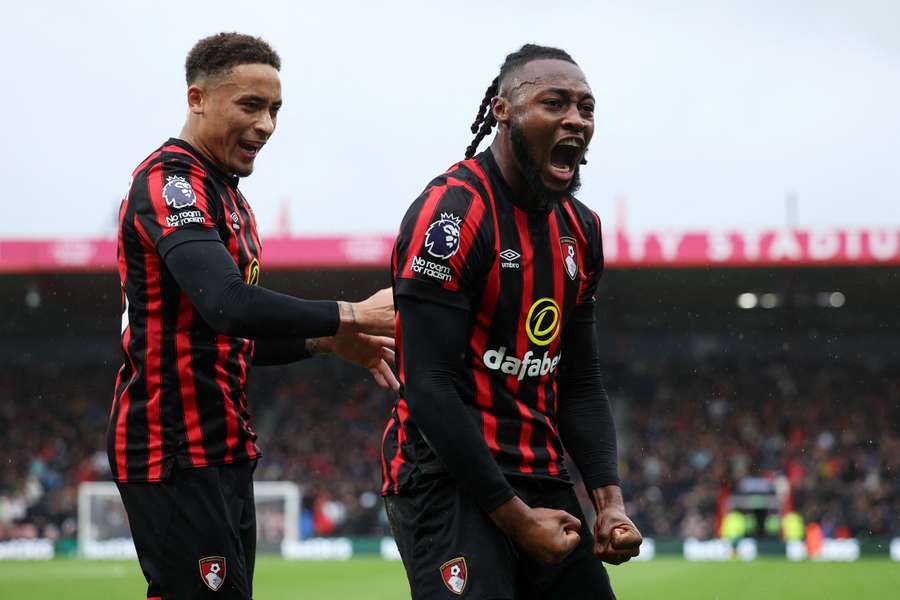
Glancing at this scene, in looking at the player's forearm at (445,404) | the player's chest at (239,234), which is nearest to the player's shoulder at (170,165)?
the player's chest at (239,234)

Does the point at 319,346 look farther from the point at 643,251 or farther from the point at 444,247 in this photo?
the point at 643,251

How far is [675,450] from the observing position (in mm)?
26422

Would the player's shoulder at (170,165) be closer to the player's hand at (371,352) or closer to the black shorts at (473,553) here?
the player's hand at (371,352)

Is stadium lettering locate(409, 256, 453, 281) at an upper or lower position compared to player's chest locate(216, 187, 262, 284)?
lower

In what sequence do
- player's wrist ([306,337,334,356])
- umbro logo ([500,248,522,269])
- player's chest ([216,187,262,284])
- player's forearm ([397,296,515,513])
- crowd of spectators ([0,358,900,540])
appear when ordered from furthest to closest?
crowd of spectators ([0,358,900,540])
player's wrist ([306,337,334,356])
player's chest ([216,187,262,284])
umbro logo ([500,248,522,269])
player's forearm ([397,296,515,513])

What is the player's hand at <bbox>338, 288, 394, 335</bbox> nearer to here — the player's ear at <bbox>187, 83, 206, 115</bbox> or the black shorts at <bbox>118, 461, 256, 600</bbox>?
the black shorts at <bbox>118, 461, 256, 600</bbox>

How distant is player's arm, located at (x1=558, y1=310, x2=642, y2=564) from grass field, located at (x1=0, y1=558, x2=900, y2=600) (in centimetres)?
1134

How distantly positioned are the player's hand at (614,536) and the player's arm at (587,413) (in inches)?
2.5

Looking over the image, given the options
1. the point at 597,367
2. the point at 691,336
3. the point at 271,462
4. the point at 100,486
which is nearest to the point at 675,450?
the point at 691,336

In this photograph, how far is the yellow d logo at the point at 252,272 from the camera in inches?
157

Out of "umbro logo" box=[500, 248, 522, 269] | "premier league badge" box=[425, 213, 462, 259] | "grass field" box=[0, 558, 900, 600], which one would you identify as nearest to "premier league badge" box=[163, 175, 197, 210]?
"premier league badge" box=[425, 213, 462, 259]

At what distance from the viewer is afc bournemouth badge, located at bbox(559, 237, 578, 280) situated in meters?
3.54

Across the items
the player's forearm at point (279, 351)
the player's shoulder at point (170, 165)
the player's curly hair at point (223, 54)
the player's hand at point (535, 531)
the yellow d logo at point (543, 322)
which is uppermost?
the player's curly hair at point (223, 54)

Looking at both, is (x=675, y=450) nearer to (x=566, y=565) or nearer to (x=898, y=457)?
(x=898, y=457)
